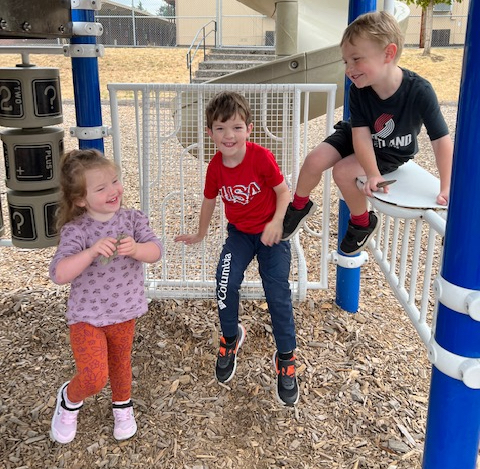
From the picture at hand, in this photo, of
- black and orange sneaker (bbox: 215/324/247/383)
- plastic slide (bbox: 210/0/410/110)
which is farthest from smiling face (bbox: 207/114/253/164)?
plastic slide (bbox: 210/0/410/110)

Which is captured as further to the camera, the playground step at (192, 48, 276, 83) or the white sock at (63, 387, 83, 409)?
the playground step at (192, 48, 276, 83)

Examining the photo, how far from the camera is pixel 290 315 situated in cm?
272

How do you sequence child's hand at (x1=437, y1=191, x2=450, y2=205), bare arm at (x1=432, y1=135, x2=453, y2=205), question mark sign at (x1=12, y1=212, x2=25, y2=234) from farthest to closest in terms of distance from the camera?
question mark sign at (x1=12, y1=212, x2=25, y2=234)
bare arm at (x1=432, y1=135, x2=453, y2=205)
child's hand at (x1=437, y1=191, x2=450, y2=205)

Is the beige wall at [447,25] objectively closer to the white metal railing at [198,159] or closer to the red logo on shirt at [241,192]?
the white metal railing at [198,159]

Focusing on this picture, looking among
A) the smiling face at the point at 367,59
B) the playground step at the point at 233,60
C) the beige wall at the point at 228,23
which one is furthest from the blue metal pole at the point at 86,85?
the beige wall at the point at 228,23

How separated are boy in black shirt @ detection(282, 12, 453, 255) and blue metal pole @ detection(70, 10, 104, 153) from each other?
1173 mm

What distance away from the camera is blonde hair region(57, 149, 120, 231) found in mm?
2186

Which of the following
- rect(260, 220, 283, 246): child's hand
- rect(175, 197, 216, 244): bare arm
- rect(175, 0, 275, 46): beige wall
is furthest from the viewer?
rect(175, 0, 275, 46): beige wall

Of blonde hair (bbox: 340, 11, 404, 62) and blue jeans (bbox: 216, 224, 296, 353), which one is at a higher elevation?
blonde hair (bbox: 340, 11, 404, 62)

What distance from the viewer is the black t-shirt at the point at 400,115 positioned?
2.29m

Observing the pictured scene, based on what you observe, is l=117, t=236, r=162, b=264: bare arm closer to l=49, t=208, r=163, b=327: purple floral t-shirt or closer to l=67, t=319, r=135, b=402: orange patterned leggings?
l=49, t=208, r=163, b=327: purple floral t-shirt

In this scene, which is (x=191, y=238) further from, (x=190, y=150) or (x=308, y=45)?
(x=308, y=45)

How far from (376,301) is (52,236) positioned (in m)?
2.21

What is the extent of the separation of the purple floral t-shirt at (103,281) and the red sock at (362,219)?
98 cm
